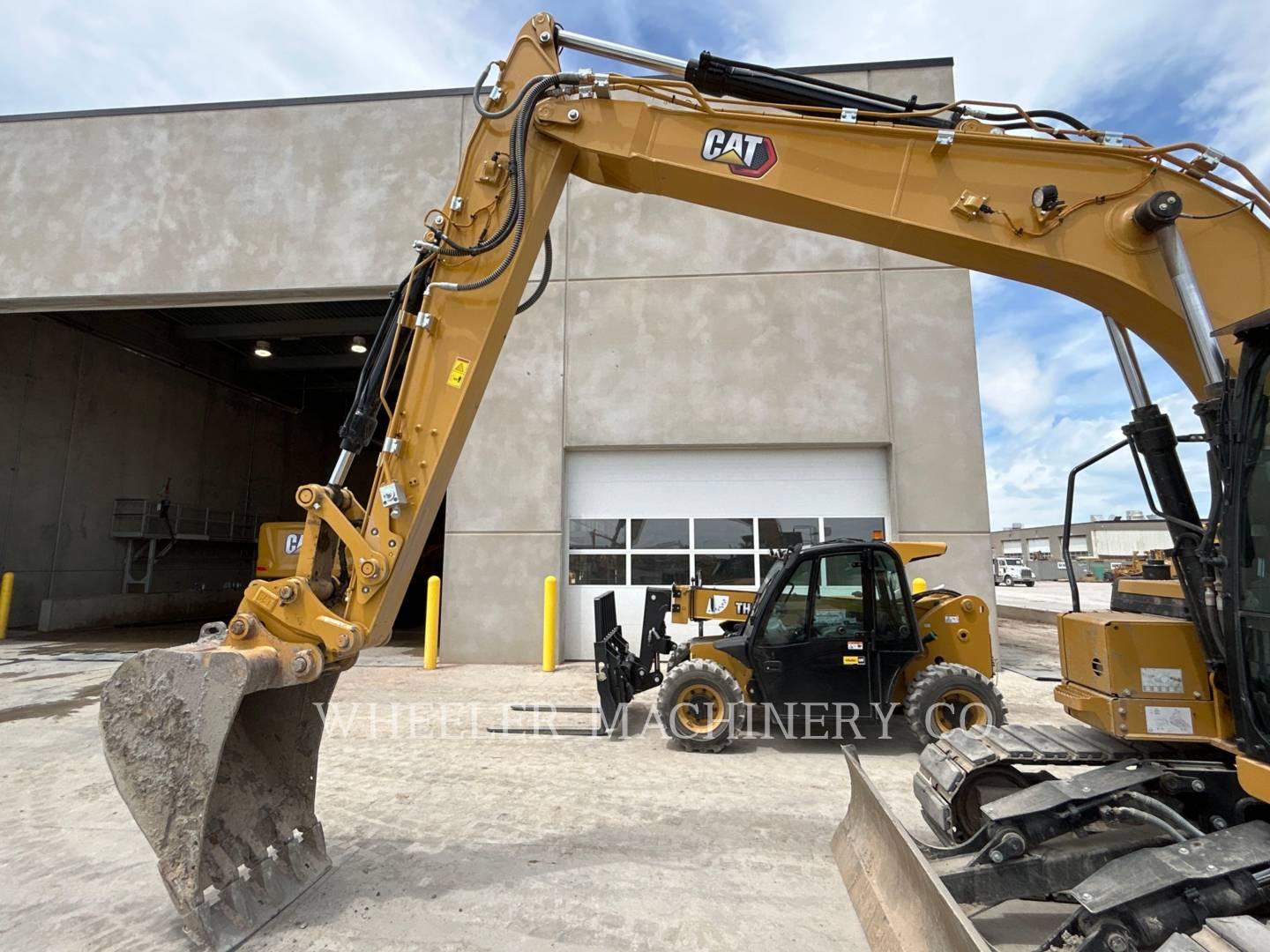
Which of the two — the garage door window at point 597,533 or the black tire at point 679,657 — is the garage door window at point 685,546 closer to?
the garage door window at point 597,533

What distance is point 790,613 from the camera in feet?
18.4

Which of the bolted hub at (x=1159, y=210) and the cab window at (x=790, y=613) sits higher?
the bolted hub at (x=1159, y=210)

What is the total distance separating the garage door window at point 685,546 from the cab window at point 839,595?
13.0ft

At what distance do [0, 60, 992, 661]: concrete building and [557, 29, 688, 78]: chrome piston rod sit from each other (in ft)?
21.5

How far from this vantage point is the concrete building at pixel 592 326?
32.0ft

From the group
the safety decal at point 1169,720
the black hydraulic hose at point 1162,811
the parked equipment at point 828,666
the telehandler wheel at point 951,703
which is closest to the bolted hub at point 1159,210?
the safety decal at point 1169,720

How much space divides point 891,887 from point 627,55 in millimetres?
4210

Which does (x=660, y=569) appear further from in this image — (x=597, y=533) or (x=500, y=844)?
(x=500, y=844)

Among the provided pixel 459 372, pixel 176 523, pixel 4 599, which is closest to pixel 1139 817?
pixel 459 372

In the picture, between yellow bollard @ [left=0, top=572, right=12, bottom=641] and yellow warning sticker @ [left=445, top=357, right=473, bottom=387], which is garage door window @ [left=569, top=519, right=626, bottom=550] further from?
yellow bollard @ [left=0, top=572, right=12, bottom=641]

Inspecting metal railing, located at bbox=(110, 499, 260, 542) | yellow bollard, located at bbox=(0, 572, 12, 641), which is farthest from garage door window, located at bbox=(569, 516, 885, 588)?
metal railing, located at bbox=(110, 499, 260, 542)

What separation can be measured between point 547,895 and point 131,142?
1413 centimetres

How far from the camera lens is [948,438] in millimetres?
9469

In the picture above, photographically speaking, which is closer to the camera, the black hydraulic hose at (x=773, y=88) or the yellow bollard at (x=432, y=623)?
the black hydraulic hose at (x=773, y=88)
